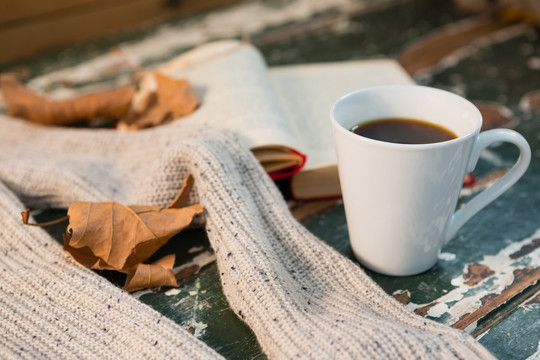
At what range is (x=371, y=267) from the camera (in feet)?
1.61

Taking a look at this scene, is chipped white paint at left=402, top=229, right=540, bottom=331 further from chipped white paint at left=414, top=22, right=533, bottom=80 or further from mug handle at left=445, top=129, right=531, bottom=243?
chipped white paint at left=414, top=22, right=533, bottom=80

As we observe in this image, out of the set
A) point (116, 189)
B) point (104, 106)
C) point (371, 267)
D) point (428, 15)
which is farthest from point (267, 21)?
point (371, 267)

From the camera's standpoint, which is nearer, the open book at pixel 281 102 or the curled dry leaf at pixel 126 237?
the curled dry leaf at pixel 126 237

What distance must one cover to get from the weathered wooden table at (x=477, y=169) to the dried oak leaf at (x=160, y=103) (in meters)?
0.19

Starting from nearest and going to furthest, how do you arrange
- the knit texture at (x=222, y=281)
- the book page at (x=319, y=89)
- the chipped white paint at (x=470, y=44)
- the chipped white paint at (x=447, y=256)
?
the knit texture at (x=222, y=281) < the chipped white paint at (x=447, y=256) < the book page at (x=319, y=89) < the chipped white paint at (x=470, y=44)

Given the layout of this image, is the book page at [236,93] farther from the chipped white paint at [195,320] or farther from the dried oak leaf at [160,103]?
the chipped white paint at [195,320]

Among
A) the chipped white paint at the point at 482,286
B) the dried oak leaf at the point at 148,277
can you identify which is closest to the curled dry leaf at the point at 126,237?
the dried oak leaf at the point at 148,277

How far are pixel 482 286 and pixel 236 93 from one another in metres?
0.37

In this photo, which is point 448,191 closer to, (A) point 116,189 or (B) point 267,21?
(A) point 116,189

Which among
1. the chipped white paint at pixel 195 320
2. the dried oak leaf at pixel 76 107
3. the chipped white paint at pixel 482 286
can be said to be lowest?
the chipped white paint at pixel 482 286

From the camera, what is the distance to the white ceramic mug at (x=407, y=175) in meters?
0.41

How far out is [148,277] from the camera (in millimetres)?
482

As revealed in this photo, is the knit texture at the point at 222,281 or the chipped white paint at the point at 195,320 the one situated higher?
the knit texture at the point at 222,281

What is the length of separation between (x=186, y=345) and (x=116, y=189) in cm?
26
